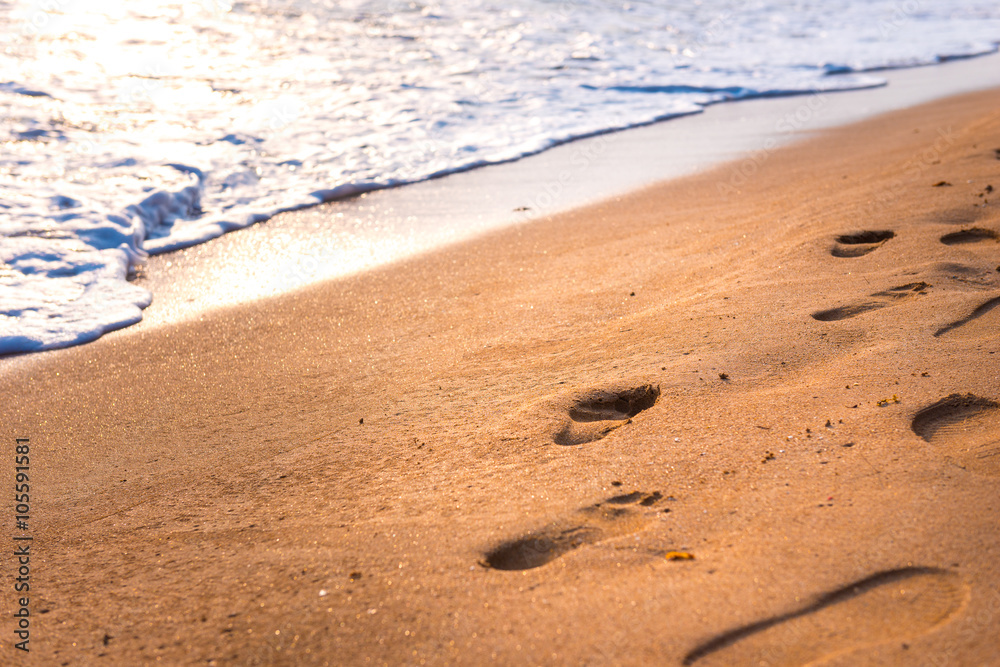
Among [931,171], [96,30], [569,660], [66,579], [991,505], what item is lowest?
[66,579]

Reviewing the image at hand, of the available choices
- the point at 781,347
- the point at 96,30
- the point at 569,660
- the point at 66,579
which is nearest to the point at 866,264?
the point at 781,347

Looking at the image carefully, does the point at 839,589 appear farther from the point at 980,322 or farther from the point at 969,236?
the point at 969,236

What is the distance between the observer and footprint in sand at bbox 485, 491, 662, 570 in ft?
6.14

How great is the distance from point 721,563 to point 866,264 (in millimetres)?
1961

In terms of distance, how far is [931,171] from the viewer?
4.21 m

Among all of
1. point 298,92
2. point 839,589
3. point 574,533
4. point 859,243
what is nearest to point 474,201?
point 859,243

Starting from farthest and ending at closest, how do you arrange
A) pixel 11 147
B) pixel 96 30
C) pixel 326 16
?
pixel 326 16 < pixel 96 30 < pixel 11 147

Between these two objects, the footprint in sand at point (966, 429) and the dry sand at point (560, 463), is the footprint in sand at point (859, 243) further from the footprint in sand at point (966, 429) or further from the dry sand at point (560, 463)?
the footprint in sand at point (966, 429)

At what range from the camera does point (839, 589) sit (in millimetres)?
1633

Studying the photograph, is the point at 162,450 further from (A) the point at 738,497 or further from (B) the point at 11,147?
(B) the point at 11,147

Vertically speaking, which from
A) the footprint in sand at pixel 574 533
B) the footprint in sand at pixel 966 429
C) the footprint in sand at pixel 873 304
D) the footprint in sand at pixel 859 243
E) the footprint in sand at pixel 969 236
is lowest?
the footprint in sand at pixel 574 533

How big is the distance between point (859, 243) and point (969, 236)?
0.46 meters

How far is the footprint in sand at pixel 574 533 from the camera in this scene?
73.7 inches

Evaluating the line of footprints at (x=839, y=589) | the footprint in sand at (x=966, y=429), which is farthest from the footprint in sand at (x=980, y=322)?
the footprint in sand at (x=966, y=429)
